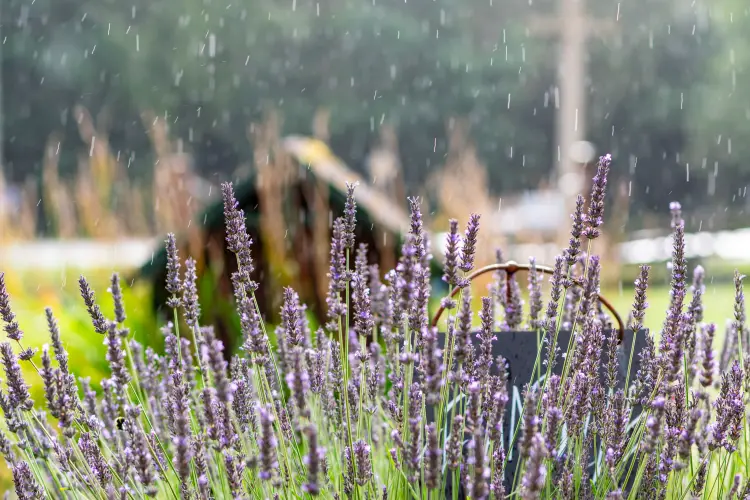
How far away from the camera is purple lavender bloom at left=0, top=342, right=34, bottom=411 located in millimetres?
1583

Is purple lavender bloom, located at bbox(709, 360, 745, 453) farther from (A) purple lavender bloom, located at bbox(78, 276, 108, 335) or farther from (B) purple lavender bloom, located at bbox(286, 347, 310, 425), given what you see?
(A) purple lavender bloom, located at bbox(78, 276, 108, 335)

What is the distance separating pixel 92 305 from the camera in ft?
5.47

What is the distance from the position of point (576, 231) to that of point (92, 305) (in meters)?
0.90

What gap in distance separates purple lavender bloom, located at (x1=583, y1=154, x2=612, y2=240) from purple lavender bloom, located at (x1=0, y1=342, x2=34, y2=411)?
105 cm

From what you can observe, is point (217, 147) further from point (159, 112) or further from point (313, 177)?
point (313, 177)

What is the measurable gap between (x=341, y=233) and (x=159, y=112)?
25.1 meters

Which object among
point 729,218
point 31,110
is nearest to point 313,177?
point 729,218

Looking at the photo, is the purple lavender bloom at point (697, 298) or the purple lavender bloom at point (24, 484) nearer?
the purple lavender bloom at point (24, 484)

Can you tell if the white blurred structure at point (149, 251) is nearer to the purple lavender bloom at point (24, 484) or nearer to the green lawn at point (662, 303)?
the green lawn at point (662, 303)

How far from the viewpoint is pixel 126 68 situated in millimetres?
25188

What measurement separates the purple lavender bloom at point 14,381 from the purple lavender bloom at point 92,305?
0.50 feet

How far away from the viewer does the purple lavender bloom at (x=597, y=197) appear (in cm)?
156

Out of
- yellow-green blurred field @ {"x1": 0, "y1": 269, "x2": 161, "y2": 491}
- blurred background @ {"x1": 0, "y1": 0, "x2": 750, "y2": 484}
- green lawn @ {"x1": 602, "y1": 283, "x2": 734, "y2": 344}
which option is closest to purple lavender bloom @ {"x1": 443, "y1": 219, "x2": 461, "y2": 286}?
yellow-green blurred field @ {"x1": 0, "y1": 269, "x2": 161, "y2": 491}

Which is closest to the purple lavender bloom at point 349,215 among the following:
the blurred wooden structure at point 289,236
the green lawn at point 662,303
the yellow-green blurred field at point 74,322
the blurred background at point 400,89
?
the yellow-green blurred field at point 74,322
